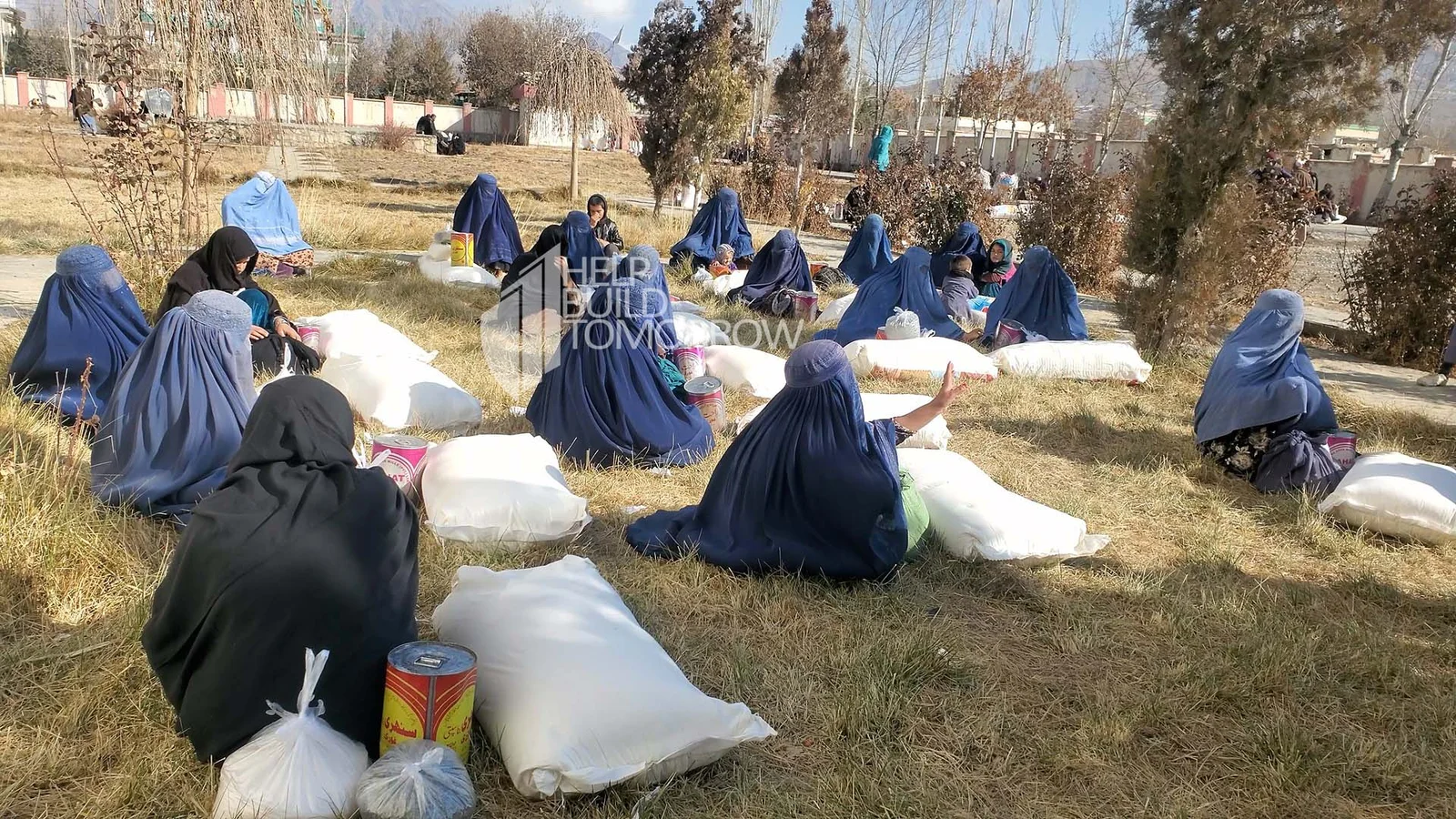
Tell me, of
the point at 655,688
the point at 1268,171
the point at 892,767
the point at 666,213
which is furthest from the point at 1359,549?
the point at 666,213

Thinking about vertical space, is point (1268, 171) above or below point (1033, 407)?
above

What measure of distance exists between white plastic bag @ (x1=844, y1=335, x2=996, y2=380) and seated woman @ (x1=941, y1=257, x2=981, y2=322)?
1.45 metres

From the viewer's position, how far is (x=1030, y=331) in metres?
7.24

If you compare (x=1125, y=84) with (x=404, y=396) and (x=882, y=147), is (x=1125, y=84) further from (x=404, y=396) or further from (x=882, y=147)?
(x=404, y=396)

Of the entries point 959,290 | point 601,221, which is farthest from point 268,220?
point 959,290

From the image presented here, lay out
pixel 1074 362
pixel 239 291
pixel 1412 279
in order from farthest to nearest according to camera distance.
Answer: pixel 1412 279
pixel 1074 362
pixel 239 291

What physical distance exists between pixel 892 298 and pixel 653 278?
2.17 meters

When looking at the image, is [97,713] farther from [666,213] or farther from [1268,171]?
[666,213]

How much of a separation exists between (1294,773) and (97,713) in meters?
3.16

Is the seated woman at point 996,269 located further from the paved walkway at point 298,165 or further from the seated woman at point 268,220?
the paved walkway at point 298,165

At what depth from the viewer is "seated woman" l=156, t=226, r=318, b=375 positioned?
502cm

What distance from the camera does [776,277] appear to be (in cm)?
837

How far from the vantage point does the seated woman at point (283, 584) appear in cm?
199

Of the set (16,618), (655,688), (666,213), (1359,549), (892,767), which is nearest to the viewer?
(655,688)
